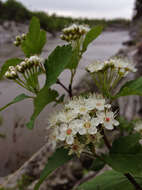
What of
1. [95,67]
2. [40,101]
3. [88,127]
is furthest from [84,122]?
[95,67]

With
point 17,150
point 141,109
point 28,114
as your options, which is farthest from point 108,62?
point 28,114

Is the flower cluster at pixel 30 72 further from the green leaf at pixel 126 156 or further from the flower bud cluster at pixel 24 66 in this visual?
the green leaf at pixel 126 156

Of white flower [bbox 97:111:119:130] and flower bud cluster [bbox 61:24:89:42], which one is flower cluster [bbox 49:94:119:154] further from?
flower bud cluster [bbox 61:24:89:42]

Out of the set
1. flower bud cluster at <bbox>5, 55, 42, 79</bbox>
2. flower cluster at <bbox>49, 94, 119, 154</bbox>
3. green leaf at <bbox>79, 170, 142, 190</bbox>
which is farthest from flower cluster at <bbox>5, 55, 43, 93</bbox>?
green leaf at <bbox>79, 170, 142, 190</bbox>

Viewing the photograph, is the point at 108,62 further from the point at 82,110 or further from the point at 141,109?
the point at 141,109

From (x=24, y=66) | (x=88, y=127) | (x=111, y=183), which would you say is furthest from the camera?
(x=111, y=183)

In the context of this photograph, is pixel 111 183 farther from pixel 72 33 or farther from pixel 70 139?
pixel 72 33
